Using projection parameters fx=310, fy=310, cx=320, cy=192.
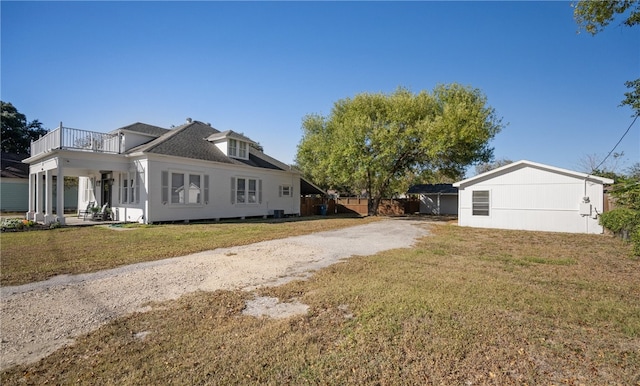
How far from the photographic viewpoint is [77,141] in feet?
46.3

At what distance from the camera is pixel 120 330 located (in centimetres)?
345

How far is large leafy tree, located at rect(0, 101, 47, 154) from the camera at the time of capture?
118 ft

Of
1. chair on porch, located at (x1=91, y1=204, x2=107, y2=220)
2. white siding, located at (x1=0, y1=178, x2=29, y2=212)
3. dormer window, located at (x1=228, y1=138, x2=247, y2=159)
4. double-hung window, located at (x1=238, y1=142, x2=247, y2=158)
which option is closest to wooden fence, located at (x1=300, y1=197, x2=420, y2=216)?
double-hung window, located at (x1=238, y1=142, x2=247, y2=158)

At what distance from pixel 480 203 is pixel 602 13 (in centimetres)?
1147

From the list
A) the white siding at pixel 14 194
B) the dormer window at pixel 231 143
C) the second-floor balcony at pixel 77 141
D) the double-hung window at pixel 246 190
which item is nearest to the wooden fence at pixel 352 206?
the double-hung window at pixel 246 190

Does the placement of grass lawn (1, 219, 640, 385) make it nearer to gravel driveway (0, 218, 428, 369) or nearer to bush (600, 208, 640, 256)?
gravel driveway (0, 218, 428, 369)

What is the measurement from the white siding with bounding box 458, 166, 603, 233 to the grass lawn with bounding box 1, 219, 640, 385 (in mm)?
10992

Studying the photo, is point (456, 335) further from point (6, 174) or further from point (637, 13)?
point (6, 174)

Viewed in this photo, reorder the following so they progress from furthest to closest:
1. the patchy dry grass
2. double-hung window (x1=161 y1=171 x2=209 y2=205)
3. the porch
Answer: double-hung window (x1=161 y1=171 x2=209 y2=205), the porch, the patchy dry grass

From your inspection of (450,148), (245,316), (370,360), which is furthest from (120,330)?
(450,148)

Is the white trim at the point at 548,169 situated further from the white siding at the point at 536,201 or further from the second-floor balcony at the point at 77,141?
the second-floor balcony at the point at 77,141

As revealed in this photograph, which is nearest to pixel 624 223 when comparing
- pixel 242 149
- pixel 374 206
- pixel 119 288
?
pixel 119 288

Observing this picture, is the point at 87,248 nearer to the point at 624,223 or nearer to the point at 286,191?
the point at 286,191

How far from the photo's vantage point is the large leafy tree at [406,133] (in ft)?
63.2
